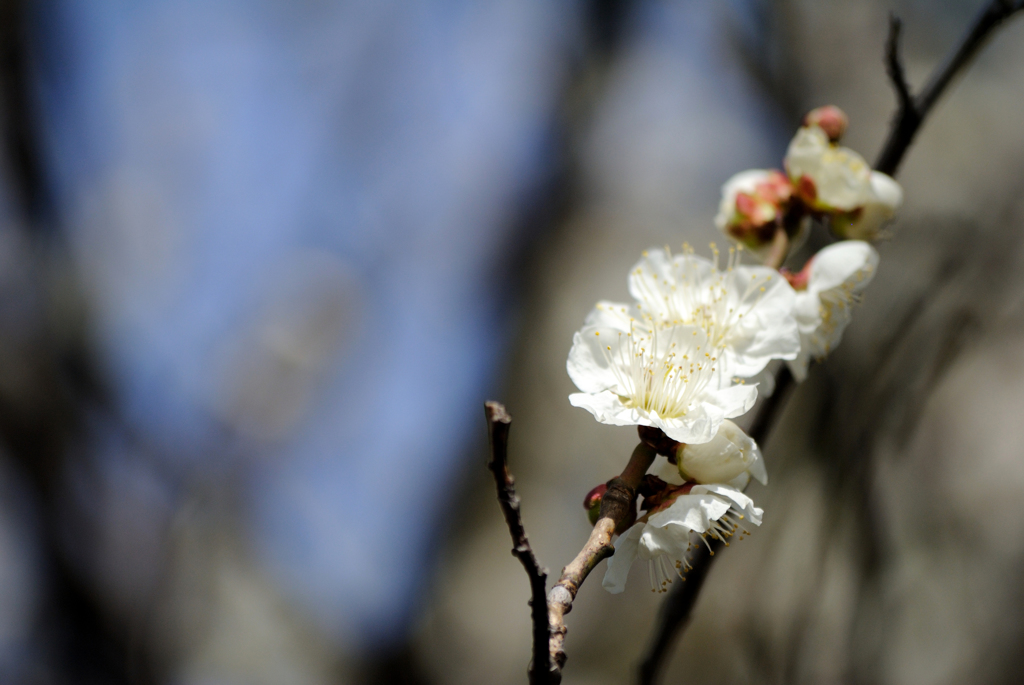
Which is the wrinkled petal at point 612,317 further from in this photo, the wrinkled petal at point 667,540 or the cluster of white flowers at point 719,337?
the wrinkled petal at point 667,540

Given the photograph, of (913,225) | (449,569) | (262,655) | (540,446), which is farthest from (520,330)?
(262,655)

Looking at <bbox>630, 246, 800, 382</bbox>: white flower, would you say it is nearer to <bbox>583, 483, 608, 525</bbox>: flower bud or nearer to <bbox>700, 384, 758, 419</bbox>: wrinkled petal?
<bbox>700, 384, 758, 419</bbox>: wrinkled petal

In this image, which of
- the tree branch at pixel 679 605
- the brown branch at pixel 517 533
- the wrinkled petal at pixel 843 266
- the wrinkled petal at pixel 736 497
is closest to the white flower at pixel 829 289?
the wrinkled petal at pixel 843 266

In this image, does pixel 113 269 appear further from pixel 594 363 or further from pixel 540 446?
pixel 594 363

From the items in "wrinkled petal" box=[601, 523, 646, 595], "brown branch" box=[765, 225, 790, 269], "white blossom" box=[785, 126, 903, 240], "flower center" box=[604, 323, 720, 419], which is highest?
"white blossom" box=[785, 126, 903, 240]

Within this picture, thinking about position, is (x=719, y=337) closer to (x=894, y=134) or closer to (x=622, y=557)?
(x=622, y=557)

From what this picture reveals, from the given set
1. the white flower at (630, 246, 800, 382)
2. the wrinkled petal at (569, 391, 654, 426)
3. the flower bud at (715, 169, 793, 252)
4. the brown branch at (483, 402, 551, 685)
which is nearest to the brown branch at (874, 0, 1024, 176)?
the flower bud at (715, 169, 793, 252)

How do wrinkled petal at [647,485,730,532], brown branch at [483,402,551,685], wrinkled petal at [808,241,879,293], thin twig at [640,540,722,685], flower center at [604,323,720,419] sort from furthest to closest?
thin twig at [640,540,722,685] → wrinkled petal at [808,241,879,293] → flower center at [604,323,720,419] → wrinkled petal at [647,485,730,532] → brown branch at [483,402,551,685]
